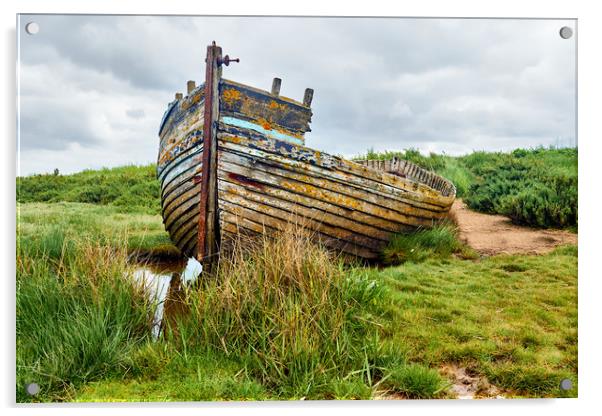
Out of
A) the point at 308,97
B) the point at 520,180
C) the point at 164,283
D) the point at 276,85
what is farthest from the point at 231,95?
the point at 520,180

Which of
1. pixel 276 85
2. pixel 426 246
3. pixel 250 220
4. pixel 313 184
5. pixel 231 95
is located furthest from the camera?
pixel 426 246

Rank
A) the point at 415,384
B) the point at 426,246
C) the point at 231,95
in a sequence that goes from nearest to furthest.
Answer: the point at 415,384 < the point at 231,95 < the point at 426,246

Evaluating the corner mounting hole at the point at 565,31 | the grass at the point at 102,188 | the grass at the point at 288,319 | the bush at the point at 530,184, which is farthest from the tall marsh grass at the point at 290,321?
the corner mounting hole at the point at 565,31

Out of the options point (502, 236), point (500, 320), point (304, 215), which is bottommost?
point (500, 320)

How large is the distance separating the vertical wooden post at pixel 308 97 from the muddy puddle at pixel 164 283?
1.38m

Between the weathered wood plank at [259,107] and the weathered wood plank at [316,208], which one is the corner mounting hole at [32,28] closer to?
the weathered wood plank at [259,107]

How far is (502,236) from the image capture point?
373cm

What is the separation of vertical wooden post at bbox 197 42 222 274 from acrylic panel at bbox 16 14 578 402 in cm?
1

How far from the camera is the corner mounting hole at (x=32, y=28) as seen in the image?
9.95ft

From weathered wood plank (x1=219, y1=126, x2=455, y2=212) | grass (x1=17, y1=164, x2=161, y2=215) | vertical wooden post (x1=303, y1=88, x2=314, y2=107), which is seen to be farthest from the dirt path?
grass (x1=17, y1=164, x2=161, y2=215)

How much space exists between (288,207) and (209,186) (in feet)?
1.95

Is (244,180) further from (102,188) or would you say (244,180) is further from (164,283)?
(102,188)

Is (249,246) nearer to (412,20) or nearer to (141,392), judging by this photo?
(141,392)

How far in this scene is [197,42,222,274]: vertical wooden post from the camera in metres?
3.68
